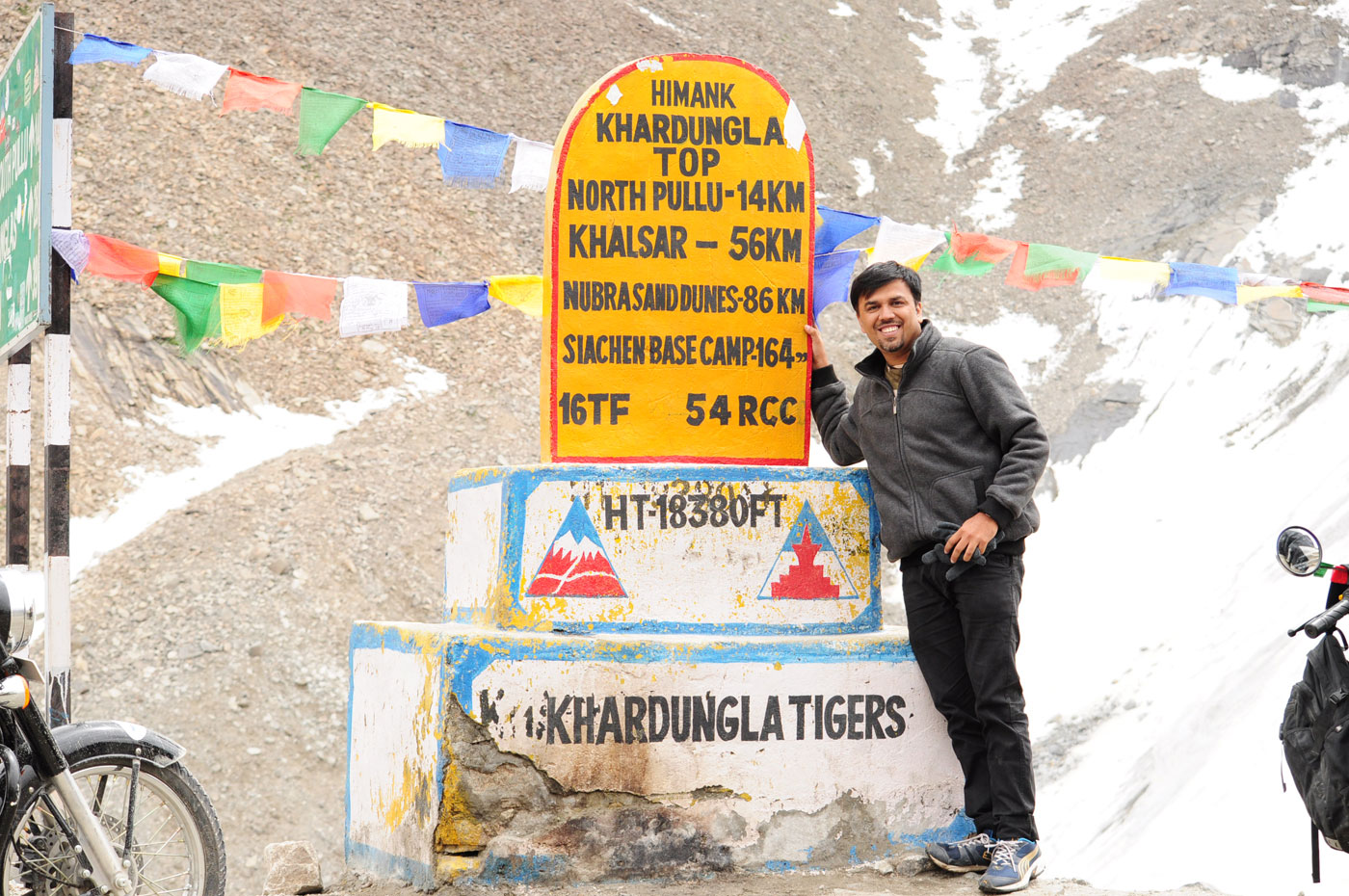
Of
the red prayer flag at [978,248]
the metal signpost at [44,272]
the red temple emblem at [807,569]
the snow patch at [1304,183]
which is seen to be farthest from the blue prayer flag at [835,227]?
the snow patch at [1304,183]

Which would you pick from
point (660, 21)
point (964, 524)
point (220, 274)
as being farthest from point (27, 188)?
point (660, 21)

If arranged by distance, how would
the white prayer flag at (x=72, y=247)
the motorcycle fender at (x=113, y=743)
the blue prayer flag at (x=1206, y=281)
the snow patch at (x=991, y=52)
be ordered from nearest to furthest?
the motorcycle fender at (x=113, y=743)
the white prayer flag at (x=72, y=247)
the blue prayer flag at (x=1206, y=281)
the snow patch at (x=991, y=52)

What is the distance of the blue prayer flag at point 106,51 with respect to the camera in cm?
642

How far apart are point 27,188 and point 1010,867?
4544 millimetres

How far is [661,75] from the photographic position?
479cm

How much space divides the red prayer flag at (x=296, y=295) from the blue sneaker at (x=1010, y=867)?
14.8ft

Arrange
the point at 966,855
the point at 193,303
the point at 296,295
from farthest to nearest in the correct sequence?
the point at 296,295 < the point at 193,303 < the point at 966,855

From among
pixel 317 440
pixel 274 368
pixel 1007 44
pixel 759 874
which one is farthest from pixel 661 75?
pixel 1007 44

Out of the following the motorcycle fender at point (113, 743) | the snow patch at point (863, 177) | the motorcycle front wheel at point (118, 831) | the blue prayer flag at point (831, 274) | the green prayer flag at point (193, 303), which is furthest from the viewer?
the snow patch at point (863, 177)

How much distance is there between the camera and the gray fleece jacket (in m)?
4.11

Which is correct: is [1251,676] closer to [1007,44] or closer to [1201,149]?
[1201,149]

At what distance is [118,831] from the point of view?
3.85 meters

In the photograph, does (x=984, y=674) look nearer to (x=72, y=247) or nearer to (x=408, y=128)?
(x=408, y=128)

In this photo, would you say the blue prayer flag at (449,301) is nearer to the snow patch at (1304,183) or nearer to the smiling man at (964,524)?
the smiling man at (964,524)
